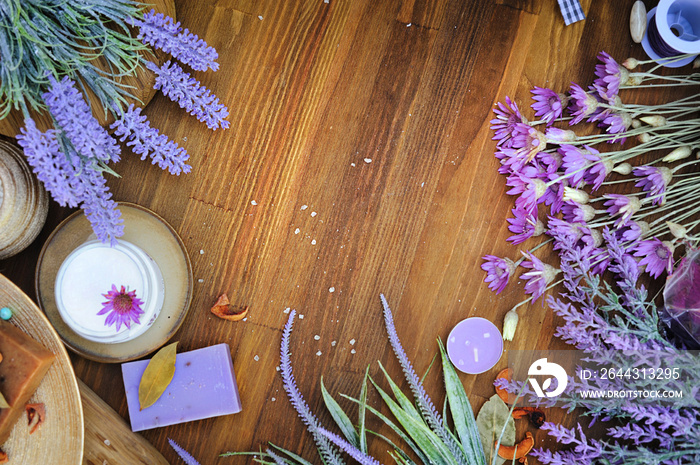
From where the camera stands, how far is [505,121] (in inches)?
35.8

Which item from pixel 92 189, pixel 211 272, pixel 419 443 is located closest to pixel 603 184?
pixel 419 443

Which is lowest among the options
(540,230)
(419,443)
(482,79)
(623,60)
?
(419,443)

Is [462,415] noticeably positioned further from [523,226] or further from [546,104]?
[546,104]

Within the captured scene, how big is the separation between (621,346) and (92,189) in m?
0.88

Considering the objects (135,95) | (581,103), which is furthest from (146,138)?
(581,103)

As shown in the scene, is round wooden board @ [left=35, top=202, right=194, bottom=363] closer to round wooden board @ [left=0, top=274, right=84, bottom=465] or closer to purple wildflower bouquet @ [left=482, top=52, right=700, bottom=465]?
round wooden board @ [left=0, top=274, right=84, bottom=465]

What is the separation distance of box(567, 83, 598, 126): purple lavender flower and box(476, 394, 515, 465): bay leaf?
0.56 meters

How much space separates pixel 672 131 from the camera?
3.04 ft

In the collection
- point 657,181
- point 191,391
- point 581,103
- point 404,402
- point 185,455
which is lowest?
point 185,455

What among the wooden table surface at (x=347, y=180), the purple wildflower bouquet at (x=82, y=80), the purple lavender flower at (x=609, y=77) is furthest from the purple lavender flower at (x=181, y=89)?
the purple lavender flower at (x=609, y=77)

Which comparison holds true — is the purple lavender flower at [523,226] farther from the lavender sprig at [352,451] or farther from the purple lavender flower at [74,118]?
the purple lavender flower at [74,118]

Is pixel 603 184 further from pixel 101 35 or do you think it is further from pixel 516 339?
pixel 101 35

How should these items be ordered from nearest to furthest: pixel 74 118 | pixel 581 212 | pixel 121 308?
pixel 74 118, pixel 121 308, pixel 581 212

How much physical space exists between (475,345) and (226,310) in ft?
1.61
